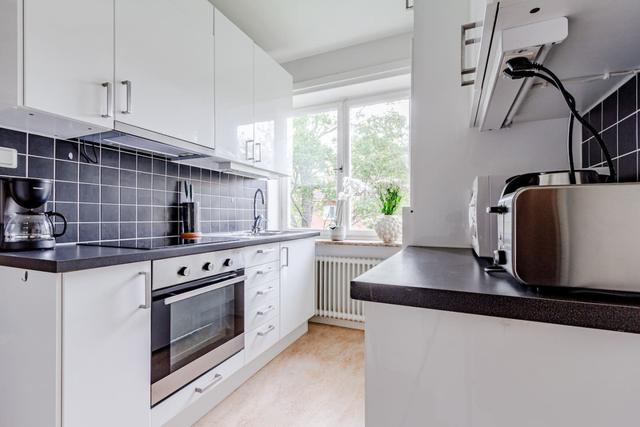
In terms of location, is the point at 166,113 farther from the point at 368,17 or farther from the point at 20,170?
the point at 368,17

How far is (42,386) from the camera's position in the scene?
1.07 m

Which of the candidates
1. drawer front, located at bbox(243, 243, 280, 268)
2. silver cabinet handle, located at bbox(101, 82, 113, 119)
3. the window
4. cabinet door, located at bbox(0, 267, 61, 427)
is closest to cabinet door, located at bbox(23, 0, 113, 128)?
silver cabinet handle, located at bbox(101, 82, 113, 119)

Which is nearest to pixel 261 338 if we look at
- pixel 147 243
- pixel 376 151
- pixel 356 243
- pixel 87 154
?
pixel 147 243

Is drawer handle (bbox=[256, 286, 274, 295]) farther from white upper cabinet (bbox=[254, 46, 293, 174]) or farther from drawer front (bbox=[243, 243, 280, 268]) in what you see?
white upper cabinet (bbox=[254, 46, 293, 174])

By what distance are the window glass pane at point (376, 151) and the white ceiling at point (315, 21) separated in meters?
0.64

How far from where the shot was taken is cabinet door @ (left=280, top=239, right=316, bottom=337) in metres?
2.36

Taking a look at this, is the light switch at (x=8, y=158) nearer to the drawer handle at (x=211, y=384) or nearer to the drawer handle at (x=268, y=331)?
the drawer handle at (x=211, y=384)

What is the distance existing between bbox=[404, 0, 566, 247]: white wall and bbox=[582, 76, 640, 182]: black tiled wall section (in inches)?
14.4

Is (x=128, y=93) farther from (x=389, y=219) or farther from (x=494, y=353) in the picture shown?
(x=389, y=219)

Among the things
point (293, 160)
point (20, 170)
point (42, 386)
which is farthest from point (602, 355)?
point (293, 160)

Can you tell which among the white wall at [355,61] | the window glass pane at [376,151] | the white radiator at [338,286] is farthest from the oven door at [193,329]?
the white wall at [355,61]

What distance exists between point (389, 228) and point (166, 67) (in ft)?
6.48

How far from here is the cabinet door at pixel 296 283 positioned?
2.36m

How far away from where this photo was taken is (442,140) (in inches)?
61.4
